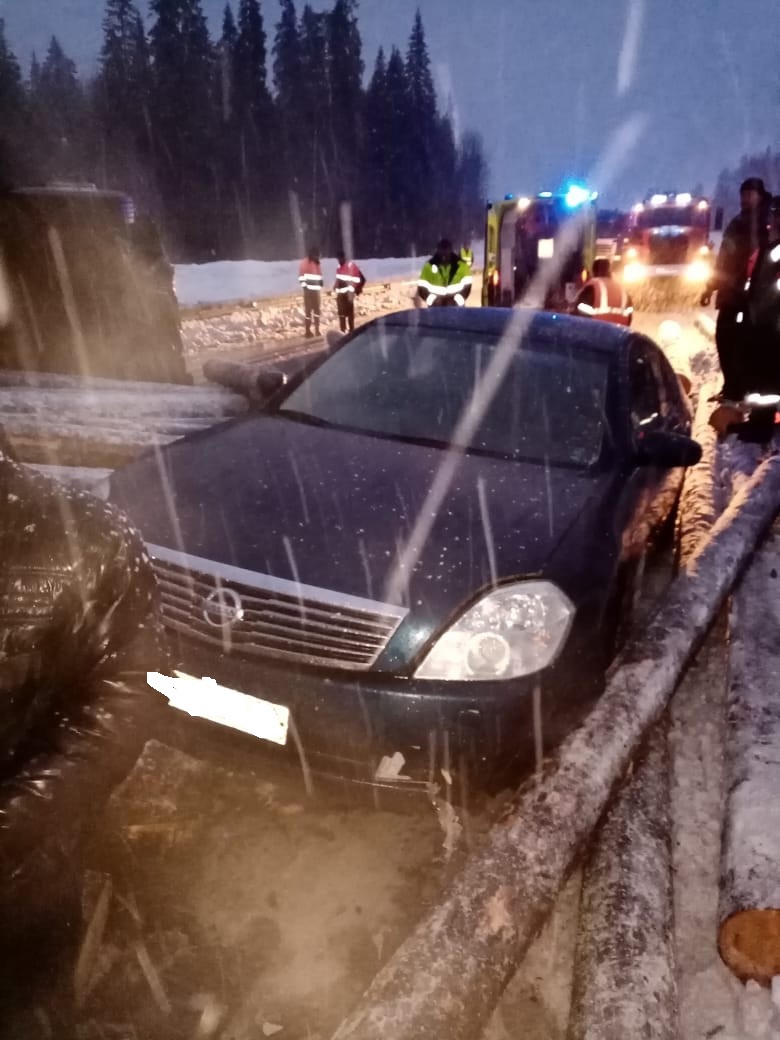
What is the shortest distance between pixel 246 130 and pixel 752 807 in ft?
210

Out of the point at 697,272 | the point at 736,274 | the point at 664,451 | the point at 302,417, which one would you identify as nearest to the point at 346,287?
the point at 697,272

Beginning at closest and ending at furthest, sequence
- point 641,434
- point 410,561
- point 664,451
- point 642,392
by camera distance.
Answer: point 410,561 → point 664,451 → point 641,434 → point 642,392

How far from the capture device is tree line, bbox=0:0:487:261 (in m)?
54.3

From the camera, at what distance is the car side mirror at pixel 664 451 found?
3912 millimetres

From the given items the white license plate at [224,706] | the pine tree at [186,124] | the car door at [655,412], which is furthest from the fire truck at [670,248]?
the pine tree at [186,124]

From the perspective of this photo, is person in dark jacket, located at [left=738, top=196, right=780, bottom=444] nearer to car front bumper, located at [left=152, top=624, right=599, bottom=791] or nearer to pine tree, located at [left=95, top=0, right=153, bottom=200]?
car front bumper, located at [left=152, top=624, right=599, bottom=791]

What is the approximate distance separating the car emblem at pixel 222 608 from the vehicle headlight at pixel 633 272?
1797 cm

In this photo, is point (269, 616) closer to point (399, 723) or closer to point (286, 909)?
point (399, 723)

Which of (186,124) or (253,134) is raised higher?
(186,124)

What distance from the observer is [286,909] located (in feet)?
9.48

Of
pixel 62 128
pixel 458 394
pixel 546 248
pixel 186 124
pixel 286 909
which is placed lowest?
pixel 286 909

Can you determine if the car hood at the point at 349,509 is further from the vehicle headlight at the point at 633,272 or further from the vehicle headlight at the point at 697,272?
the vehicle headlight at the point at 697,272

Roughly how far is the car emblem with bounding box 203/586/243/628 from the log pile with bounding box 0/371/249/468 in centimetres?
336

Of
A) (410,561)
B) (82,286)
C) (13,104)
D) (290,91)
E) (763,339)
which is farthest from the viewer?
(290,91)
